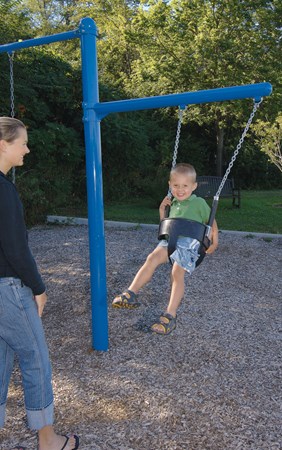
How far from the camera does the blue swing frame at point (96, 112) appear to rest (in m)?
2.56

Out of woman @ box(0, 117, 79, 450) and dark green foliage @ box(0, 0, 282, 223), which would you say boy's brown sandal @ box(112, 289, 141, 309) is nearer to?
woman @ box(0, 117, 79, 450)

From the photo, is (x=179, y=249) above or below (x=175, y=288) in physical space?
above

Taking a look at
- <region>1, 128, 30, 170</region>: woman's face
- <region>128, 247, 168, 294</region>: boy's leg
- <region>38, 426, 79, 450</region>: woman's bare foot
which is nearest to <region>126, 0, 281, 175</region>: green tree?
<region>128, 247, 168, 294</region>: boy's leg

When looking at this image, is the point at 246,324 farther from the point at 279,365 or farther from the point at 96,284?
the point at 96,284

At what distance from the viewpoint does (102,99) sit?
11.9m

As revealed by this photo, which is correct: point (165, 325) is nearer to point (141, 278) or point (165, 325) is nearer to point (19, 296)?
point (141, 278)

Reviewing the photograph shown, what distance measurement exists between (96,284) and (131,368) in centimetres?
54

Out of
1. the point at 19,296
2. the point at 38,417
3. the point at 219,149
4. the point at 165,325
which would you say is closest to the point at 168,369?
the point at 165,325

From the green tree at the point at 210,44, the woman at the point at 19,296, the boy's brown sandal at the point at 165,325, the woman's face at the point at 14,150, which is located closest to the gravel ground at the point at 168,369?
the boy's brown sandal at the point at 165,325

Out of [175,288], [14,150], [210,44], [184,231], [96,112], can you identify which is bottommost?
[175,288]

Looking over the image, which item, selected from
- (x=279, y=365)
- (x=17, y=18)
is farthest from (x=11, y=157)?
(x=17, y=18)

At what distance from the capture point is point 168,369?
2844 mm

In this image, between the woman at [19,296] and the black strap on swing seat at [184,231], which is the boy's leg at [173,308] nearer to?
the black strap on swing seat at [184,231]

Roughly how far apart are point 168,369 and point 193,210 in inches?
37.7
